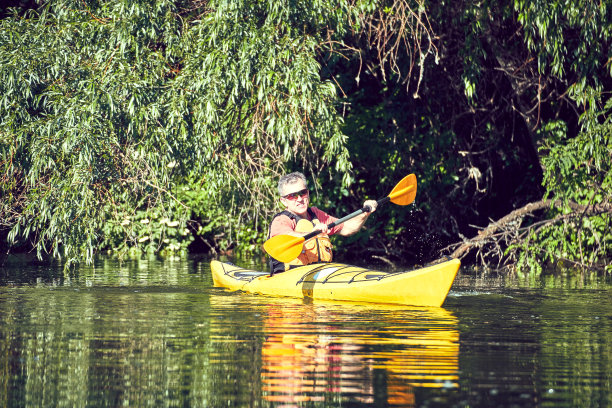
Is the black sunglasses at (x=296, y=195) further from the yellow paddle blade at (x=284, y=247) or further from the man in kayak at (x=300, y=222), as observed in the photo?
the yellow paddle blade at (x=284, y=247)

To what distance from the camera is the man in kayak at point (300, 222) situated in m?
8.60

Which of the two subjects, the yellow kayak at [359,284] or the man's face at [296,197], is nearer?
the yellow kayak at [359,284]

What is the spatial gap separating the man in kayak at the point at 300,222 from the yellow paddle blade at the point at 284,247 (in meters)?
0.11

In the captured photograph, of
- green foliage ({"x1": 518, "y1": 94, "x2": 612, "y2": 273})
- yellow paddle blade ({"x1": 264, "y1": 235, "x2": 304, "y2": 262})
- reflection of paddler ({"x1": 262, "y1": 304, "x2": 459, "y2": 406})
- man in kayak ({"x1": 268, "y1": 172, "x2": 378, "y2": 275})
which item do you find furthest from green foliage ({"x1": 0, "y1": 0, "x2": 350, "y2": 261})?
reflection of paddler ({"x1": 262, "y1": 304, "x2": 459, "y2": 406})

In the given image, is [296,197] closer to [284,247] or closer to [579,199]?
[284,247]

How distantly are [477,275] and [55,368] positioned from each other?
23.6 feet

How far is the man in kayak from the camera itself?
28.2 ft

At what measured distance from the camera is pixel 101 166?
373 inches

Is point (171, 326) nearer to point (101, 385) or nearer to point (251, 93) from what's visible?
point (101, 385)

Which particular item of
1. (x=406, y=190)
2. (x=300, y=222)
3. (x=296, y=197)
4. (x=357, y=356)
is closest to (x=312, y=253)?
(x=300, y=222)

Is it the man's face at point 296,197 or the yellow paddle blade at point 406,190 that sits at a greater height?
the yellow paddle blade at point 406,190

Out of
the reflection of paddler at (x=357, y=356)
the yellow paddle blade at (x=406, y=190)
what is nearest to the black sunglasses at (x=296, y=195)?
the yellow paddle blade at (x=406, y=190)

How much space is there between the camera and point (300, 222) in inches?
340

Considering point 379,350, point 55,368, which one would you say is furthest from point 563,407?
point 55,368
